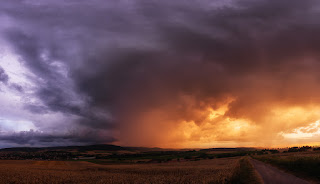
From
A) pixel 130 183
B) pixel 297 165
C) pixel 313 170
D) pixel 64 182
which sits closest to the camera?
pixel 130 183

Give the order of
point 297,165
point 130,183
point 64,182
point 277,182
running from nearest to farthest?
point 277,182 < point 130,183 < point 64,182 < point 297,165

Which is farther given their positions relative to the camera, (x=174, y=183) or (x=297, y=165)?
(x=297, y=165)

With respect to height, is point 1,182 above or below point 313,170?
below

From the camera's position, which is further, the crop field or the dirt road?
the crop field

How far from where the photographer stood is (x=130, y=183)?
1136 inches

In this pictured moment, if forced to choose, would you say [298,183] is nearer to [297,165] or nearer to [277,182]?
A: [277,182]

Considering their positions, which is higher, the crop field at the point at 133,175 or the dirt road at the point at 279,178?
the dirt road at the point at 279,178

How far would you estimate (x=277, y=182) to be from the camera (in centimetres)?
2575

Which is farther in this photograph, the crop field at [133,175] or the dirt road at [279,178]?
the crop field at [133,175]

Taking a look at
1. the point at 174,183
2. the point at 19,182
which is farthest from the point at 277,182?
the point at 19,182

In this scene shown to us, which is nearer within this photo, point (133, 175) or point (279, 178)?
point (279, 178)

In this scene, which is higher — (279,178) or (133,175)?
(279,178)

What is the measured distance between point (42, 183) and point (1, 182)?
820cm

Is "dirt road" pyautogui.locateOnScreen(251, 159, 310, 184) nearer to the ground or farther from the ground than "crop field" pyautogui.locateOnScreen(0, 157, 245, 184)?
farther from the ground
